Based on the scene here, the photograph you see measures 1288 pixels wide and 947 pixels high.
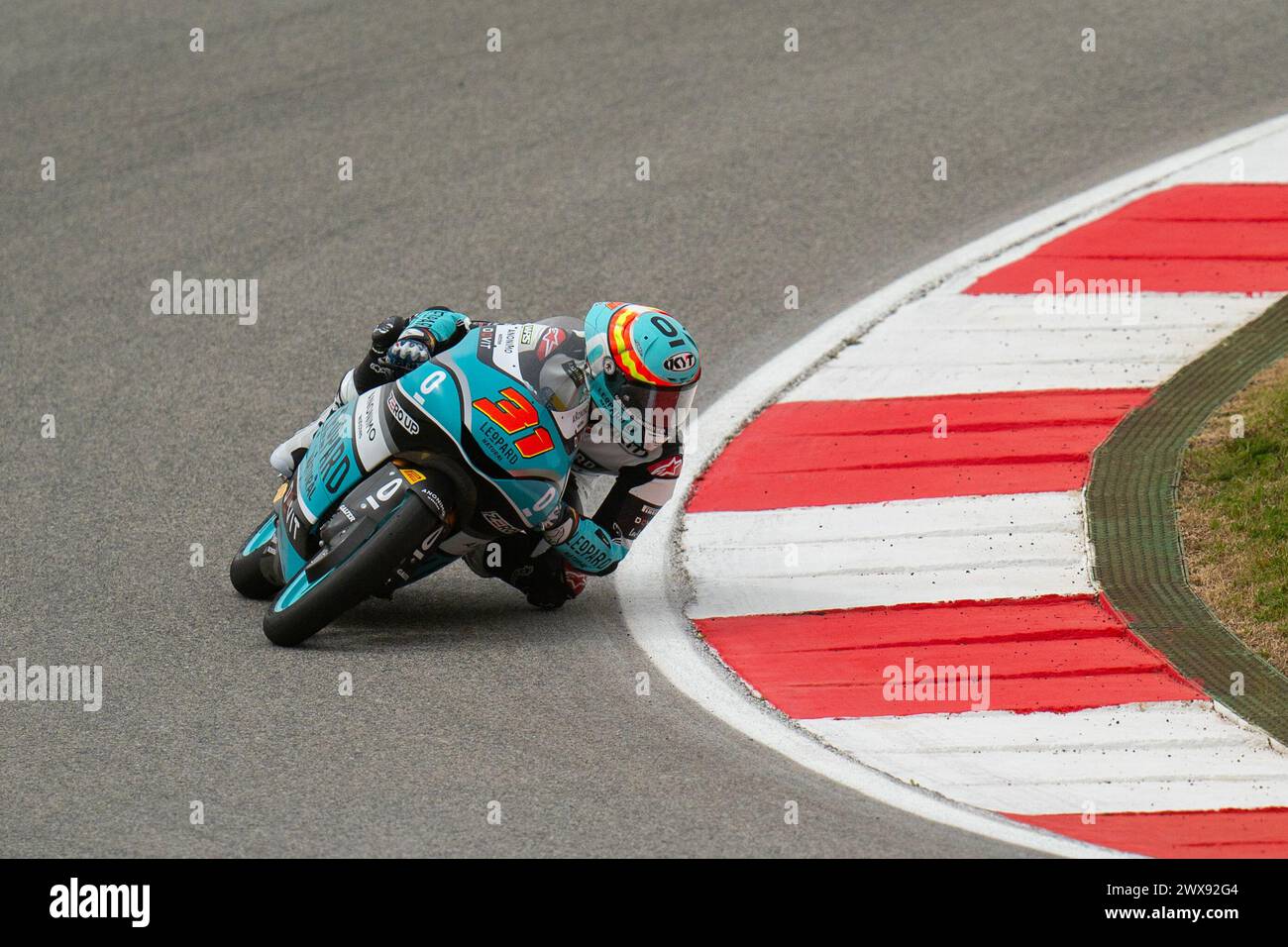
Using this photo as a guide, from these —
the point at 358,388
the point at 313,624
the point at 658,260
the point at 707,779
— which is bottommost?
the point at 707,779

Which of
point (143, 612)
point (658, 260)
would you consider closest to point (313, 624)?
point (143, 612)

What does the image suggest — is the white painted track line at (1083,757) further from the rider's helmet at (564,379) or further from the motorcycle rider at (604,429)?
the rider's helmet at (564,379)

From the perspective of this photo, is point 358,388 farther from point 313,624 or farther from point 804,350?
point 804,350

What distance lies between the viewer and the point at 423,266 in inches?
413

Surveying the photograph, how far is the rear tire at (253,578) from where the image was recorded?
7.29 meters

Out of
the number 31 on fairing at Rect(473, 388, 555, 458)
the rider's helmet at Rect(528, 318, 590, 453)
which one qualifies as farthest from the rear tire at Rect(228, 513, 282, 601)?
the rider's helmet at Rect(528, 318, 590, 453)

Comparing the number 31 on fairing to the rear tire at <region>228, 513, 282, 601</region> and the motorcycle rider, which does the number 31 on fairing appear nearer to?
the motorcycle rider

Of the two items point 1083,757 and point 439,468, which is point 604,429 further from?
point 1083,757

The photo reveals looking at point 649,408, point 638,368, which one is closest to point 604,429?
point 649,408

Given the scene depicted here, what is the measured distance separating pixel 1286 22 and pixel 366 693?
9856 mm

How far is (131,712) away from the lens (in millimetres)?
6289

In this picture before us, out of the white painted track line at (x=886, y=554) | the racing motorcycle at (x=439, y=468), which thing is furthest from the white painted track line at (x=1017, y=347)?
the racing motorcycle at (x=439, y=468)

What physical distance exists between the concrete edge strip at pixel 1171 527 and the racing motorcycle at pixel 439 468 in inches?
99.5

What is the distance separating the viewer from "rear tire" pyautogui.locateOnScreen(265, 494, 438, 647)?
6602 mm
